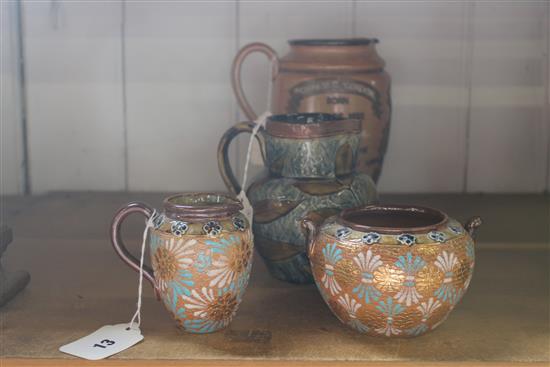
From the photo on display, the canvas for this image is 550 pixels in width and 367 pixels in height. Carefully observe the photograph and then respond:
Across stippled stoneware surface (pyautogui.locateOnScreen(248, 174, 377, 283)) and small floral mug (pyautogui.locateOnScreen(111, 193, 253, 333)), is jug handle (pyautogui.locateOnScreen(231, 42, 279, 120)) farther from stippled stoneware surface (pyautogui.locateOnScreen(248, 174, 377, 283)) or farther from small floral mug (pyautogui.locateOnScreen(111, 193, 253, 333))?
small floral mug (pyautogui.locateOnScreen(111, 193, 253, 333))

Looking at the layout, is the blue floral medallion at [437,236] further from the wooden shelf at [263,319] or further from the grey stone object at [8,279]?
A: the grey stone object at [8,279]

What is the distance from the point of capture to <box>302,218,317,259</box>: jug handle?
2.15 feet

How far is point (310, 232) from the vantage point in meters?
0.66

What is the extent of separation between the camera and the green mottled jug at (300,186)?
73 cm

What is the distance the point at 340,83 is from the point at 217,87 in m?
0.26

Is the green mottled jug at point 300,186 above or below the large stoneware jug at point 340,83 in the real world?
below

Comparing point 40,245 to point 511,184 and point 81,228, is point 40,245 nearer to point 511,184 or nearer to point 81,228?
point 81,228

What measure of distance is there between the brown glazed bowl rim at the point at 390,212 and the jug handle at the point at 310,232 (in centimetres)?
2

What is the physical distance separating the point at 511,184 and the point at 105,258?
1.98 ft

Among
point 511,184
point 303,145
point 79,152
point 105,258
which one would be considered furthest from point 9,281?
point 511,184

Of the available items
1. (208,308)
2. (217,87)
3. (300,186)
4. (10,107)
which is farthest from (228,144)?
(10,107)

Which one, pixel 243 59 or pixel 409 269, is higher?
pixel 243 59

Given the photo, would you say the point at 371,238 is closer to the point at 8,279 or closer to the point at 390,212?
the point at 390,212

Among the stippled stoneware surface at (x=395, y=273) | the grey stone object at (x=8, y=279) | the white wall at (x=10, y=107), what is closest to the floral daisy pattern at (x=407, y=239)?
the stippled stoneware surface at (x=395, y=273)
